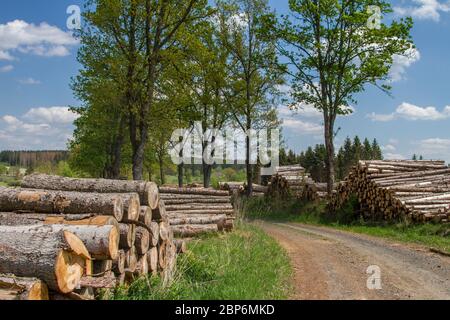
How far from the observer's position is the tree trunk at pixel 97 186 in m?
10.0

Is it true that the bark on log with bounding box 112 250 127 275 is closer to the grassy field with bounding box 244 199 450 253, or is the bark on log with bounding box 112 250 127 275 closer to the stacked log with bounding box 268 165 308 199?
the grassy field with bounding box 244 199 450 253

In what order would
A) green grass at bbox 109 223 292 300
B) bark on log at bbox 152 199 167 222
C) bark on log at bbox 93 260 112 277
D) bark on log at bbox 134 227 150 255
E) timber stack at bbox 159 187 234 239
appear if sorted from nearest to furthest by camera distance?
bark on log at bbox 93 260 112 277 → green grass at bbox 109 223 292 300 → bark on log at bbox 134 227 150 255 → bark on log at bbox 152 199 167 222 → timber stack at bbox 159 187 234 239

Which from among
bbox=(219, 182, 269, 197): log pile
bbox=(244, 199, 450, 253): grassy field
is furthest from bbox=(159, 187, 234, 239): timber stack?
bbox=(219, 182, 269, 197): log pile

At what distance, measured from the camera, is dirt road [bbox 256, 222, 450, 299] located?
887cm

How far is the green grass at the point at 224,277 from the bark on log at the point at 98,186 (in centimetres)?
152

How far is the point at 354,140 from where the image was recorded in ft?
223

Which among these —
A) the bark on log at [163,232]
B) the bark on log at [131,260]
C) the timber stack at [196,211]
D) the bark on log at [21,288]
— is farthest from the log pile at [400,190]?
the bark on log at [21,288]

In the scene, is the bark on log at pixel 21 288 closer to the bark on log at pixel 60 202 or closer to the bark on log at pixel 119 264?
the bark on log at pixel 119 264

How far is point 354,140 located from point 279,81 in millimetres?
36226

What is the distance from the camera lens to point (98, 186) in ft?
33.4

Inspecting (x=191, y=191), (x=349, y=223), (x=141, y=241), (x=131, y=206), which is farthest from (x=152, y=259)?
(x=349, y=223)

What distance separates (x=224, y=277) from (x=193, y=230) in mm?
6762

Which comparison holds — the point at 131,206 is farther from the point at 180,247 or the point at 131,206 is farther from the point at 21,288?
the point at 21,288

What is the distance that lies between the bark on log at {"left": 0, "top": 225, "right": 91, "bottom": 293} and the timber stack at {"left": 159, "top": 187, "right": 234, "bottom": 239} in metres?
8.31
